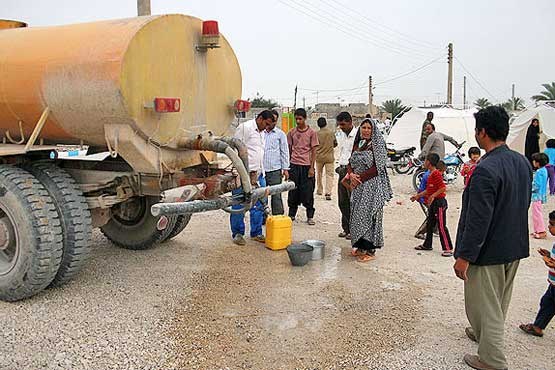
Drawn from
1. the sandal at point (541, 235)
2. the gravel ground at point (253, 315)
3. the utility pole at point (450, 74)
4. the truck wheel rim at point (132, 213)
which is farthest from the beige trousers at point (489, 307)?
the utility pole at point (450, 74)

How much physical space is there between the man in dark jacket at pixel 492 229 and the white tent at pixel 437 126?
1292cm

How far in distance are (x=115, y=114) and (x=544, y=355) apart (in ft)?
12.1

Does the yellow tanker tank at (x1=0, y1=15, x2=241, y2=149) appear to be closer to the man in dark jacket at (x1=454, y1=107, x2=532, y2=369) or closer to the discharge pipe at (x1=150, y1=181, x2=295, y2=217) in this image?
the discharge pipe at (x1=150, y1=181, x2=295, y2=217)

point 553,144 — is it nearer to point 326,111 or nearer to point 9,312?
point 9,312

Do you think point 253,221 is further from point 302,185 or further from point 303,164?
point 303,164

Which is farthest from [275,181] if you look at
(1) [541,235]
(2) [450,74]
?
(2) [450,74]

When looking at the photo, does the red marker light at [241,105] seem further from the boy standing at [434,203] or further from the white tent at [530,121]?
the white tent at [530,121]

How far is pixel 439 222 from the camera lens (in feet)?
21.3

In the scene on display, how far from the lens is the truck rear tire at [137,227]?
5.99 meters

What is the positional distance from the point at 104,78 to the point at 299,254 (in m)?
2.74

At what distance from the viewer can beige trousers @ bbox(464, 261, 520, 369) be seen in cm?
344

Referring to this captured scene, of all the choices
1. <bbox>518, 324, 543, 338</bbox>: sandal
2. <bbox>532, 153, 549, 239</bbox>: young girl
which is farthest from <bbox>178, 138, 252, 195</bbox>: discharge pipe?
<bbox>532, 153, 549, 239</bbox>: young girl

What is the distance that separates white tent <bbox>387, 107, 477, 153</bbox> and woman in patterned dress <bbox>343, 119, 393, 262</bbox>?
1067 cm

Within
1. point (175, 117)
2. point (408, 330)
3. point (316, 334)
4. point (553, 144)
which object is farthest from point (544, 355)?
point (553, 144)
